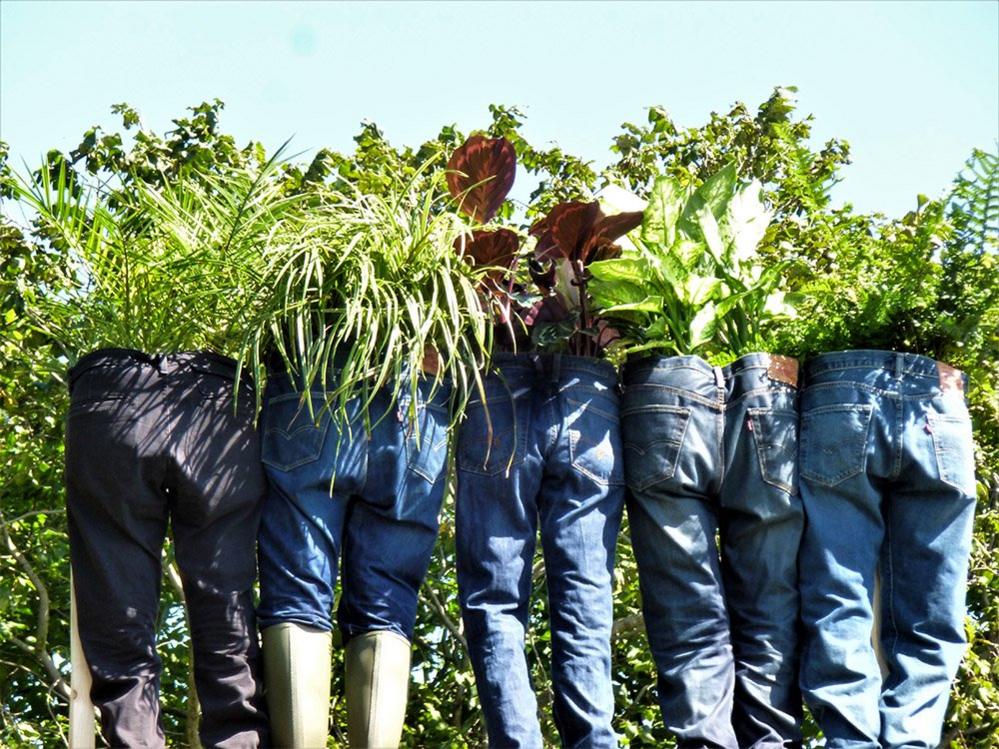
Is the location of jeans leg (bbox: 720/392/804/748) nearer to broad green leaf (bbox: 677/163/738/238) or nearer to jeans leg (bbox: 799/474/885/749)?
jeans leg (bbox: 799/474/885/749)

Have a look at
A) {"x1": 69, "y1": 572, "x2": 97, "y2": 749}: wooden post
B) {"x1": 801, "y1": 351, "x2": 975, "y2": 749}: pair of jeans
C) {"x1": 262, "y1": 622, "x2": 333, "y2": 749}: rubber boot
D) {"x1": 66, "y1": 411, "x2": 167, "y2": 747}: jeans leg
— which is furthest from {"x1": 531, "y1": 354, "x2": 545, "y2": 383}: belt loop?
{"x1": 69, "y1": 572, "x2": 97, "y2": 749}: wooden post

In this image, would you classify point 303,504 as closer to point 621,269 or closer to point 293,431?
point 293,431

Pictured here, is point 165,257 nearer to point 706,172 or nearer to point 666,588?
point 666,588

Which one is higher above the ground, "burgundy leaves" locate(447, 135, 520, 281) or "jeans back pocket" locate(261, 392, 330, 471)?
"burgundy leaves" locate(447, 135, 520, 281)

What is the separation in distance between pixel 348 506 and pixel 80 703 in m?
0.86

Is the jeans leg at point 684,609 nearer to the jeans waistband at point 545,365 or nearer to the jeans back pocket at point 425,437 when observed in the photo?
the jeans waistband at point 545,365

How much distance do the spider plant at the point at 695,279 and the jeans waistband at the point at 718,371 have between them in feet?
0.17

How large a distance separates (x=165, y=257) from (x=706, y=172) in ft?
13.6

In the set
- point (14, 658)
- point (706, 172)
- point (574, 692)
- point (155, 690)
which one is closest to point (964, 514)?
point (574, 692)

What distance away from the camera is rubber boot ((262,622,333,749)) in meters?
3.67

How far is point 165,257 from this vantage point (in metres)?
4.03

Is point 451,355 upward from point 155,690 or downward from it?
upward

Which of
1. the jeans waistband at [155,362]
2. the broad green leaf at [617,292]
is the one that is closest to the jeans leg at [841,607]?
the broad green leaf at [617,292]

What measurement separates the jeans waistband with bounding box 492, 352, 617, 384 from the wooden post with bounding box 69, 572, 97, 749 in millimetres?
1315
